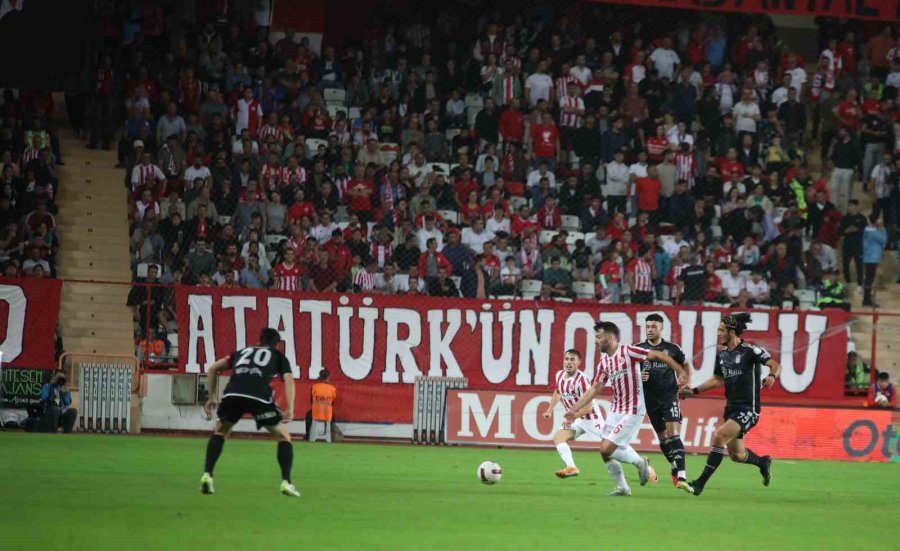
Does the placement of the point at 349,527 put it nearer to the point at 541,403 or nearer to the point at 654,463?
the point at 654,463

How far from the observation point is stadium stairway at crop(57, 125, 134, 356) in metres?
26.3

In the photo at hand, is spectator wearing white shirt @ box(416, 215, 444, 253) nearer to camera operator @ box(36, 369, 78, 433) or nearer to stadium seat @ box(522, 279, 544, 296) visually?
stadium seat @ box(522, 279, 544, 296)

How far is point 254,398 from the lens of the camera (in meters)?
13.7

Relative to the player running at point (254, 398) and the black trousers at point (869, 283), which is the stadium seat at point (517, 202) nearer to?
the black trousers at point (869, 283)

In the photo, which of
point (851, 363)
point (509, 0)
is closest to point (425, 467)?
point (851, 363)

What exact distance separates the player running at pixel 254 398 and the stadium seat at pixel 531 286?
14.2m

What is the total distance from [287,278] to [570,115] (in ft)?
27.5

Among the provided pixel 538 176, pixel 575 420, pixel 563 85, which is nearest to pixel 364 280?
pixel 538 176

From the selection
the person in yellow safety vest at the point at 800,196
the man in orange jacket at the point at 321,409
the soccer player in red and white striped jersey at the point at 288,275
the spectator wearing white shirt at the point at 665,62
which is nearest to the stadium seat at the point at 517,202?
the spectator wearing white shirt at the point at 665,62

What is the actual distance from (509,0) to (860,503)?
19729 millimetres

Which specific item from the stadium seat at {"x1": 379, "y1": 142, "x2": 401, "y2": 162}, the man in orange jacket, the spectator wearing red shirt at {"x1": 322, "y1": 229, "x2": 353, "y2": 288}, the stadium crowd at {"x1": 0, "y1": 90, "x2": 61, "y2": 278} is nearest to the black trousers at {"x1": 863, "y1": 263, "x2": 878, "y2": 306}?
the stadium seat at {"x1": 379, "y1": 142, "x2": 401, "y2": 162}

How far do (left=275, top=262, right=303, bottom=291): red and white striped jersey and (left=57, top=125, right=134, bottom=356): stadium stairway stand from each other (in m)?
2.74

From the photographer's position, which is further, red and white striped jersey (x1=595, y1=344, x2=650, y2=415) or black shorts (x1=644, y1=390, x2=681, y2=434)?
black shorts (x1=644, y1=390, x2=681, y2=434)

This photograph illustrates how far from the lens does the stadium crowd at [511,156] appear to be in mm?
27156
